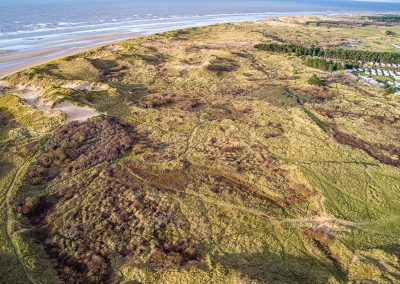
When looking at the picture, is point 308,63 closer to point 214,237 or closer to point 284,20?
point 214,237

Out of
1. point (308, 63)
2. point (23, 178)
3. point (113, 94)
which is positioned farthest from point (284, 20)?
point (23, 178)

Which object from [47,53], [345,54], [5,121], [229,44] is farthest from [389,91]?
[47,53]

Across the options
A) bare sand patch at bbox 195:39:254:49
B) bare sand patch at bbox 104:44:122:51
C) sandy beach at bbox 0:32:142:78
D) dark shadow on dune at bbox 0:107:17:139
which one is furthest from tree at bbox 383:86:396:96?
sandy beach at bbox 0:32:142:78

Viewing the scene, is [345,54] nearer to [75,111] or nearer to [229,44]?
[229,44]

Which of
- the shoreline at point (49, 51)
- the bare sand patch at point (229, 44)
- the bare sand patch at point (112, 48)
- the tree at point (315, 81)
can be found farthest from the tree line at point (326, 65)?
the shoreline at point (49, 51)

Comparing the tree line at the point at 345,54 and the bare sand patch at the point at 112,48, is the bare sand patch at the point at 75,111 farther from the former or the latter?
the tree line at the point at 345,54

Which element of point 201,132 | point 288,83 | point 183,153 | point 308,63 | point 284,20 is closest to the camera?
point 183,153
